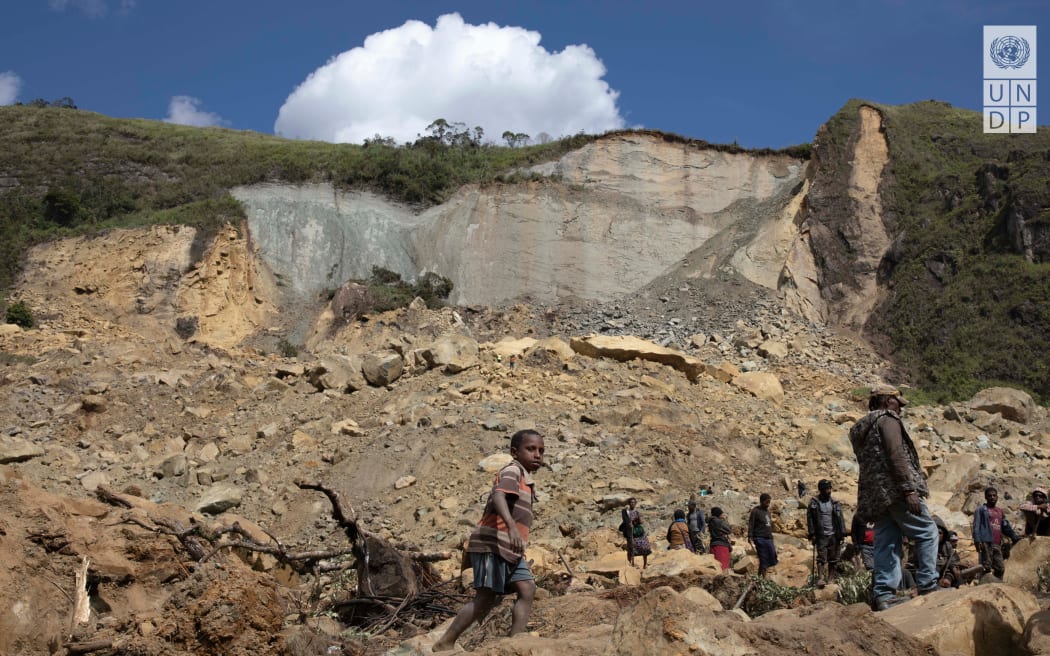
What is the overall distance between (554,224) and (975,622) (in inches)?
→ 1108

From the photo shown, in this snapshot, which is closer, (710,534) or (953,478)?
(710,534)

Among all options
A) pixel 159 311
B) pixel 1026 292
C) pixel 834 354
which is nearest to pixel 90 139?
pixel 159 311

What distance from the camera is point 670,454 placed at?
12719mm

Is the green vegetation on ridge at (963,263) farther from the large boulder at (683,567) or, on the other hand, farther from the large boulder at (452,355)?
the large boulder at (683,567)

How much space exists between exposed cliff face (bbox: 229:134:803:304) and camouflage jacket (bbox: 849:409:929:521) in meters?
23.9

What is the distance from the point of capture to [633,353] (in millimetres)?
16641

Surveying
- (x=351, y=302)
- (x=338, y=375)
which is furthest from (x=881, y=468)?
(x=351, y=302)

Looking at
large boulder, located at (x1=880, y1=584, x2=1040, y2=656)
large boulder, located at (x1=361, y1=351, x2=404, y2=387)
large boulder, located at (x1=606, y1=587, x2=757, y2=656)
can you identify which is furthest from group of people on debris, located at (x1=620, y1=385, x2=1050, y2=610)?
large boulder, located at (x1=361, y1=351, x2=404, y2=387)

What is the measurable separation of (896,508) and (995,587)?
995mm

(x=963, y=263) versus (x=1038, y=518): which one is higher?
(x=963, y=263)

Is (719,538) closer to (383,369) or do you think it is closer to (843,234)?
(383,369)

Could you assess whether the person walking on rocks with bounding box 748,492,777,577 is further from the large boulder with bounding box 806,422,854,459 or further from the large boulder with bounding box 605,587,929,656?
the large boulder with bounding box 806,422,854,459

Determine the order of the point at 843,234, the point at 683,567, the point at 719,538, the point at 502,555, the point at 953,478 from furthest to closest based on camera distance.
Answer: the point at 843,234, the point at 953,478, the point at 719,538, the point at 683,567, the point at 502,555

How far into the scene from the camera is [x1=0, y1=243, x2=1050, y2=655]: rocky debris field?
392cm
